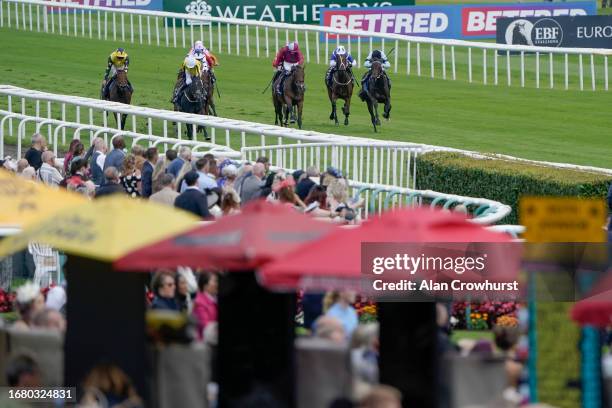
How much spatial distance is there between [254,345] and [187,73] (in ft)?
56.4

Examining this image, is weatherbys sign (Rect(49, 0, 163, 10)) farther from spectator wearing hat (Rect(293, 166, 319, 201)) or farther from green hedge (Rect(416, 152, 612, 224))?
spectator wearing hat (Rect(293, 166, 319, 201))

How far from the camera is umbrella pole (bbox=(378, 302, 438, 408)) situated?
7.41m

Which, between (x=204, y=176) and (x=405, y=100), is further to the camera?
(x=405, y=100)

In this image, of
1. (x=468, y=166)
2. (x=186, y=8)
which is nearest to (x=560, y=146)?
(x=468, y=166)

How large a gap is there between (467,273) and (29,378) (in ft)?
11.1

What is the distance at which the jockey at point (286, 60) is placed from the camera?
82.5 feet

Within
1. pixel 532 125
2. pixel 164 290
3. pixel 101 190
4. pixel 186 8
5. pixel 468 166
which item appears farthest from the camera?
pixel 186 8

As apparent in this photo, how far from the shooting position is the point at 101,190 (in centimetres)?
1374

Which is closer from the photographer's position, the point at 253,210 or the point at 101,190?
the point at 253,210

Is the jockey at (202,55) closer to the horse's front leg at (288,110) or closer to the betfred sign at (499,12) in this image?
the horse's front leg at (288,110)

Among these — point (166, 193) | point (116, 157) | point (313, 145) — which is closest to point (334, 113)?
point (313, 145)

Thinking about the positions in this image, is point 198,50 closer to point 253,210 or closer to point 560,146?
point 560,146

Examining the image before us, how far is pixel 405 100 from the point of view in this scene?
28969mm

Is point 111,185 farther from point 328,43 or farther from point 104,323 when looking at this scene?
point 328,43
